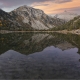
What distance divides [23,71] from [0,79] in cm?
483

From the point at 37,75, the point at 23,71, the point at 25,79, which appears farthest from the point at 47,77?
the point at 23,71

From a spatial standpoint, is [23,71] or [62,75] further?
[23,71]

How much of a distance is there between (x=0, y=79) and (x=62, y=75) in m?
8.51

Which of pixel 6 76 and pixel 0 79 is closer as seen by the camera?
pixel 0 79

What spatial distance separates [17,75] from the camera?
74.6 ft

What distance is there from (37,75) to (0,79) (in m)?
5.12

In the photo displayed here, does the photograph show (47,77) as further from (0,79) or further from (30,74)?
(0,79)

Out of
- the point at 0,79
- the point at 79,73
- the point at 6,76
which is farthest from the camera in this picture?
the point at 79,73

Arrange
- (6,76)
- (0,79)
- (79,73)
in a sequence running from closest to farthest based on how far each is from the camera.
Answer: (0,79) < (6,76) < (79,73)

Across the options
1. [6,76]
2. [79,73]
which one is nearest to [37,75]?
[6,76]

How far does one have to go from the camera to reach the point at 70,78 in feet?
70.0

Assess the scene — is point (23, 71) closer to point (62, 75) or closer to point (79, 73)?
point (62, 75)

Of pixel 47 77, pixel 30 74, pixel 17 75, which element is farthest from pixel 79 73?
pixel 17 75

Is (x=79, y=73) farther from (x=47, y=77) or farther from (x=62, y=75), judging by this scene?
(x=47, y=77)
